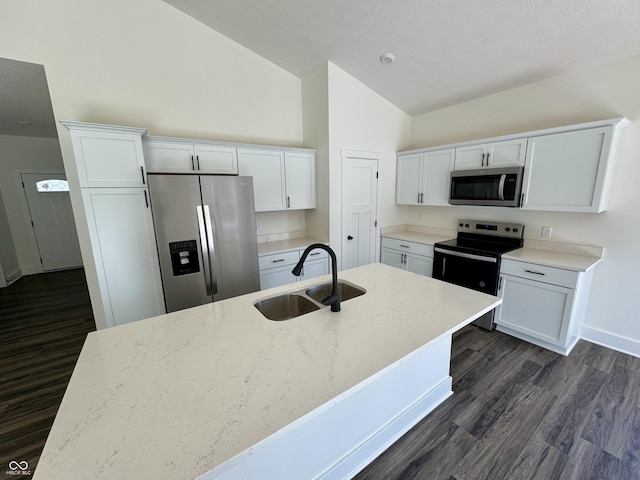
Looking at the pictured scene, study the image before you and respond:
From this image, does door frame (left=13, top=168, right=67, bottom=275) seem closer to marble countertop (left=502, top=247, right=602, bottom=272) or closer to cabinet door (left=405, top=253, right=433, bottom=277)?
cabinet door (left=405, top=253, right=433, bottom=277)

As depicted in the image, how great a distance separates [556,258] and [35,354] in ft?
17.0

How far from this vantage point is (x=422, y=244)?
3457 mm

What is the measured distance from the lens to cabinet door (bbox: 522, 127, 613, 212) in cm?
226

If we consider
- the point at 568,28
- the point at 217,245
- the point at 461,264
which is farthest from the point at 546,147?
the point at 217,245

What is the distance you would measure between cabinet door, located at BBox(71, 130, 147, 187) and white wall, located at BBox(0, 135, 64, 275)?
4453mm

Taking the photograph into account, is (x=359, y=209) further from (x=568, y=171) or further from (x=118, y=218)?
(x=118, y=218)

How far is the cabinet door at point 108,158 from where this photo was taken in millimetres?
2041

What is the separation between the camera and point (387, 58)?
273cm

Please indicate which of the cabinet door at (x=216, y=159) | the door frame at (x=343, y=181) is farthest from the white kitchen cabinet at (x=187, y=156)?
the door frame at (x=343, y=181)

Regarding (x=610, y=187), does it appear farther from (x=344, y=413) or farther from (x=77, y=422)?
(x=77, y=422)

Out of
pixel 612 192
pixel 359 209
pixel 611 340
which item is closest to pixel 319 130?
pixel 359 209

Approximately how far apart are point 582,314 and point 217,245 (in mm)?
3704

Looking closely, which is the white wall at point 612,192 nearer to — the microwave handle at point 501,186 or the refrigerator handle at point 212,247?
the microwave handle at point 501,186

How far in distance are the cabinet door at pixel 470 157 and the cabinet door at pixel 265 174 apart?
2.12 meters
